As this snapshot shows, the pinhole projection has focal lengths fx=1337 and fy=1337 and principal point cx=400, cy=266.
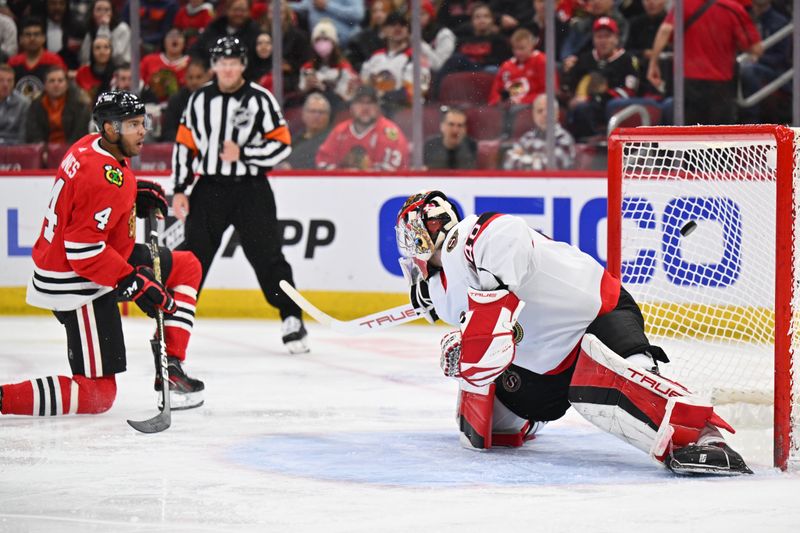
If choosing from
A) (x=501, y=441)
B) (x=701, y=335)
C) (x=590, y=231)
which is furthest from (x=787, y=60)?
(x=501, y=441)

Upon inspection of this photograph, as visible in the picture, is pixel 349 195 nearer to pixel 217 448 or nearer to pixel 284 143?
pixel 284 143

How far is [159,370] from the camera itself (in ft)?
13.2

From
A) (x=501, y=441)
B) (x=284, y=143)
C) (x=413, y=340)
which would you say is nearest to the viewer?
(x=501, y=441)

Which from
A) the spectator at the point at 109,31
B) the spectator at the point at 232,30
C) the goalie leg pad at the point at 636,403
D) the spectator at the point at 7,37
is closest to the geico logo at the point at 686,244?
the goalie leg pad at the point at 636,403

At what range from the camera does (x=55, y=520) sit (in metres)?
2.83

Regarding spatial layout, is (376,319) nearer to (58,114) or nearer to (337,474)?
(337,474)

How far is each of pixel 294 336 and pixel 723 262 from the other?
1.77m

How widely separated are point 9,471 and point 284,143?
8.15 ft

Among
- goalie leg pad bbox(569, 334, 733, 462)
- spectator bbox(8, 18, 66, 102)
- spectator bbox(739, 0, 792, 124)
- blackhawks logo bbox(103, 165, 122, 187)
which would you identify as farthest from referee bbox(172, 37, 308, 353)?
goalie leg pad bbox(569, 334, 733, 462)

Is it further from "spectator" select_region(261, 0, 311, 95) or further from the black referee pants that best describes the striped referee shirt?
"spectator" select_region(261, 0, 311, 95)

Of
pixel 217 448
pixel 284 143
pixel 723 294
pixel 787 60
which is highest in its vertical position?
pixel 787 60

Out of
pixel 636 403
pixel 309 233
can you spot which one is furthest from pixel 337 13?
pixel 636 403

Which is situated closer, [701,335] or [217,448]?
[217,448]

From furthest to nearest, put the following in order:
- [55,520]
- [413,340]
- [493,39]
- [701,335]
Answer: [493,39] → [413,340] → [701,335] → [55,520]
